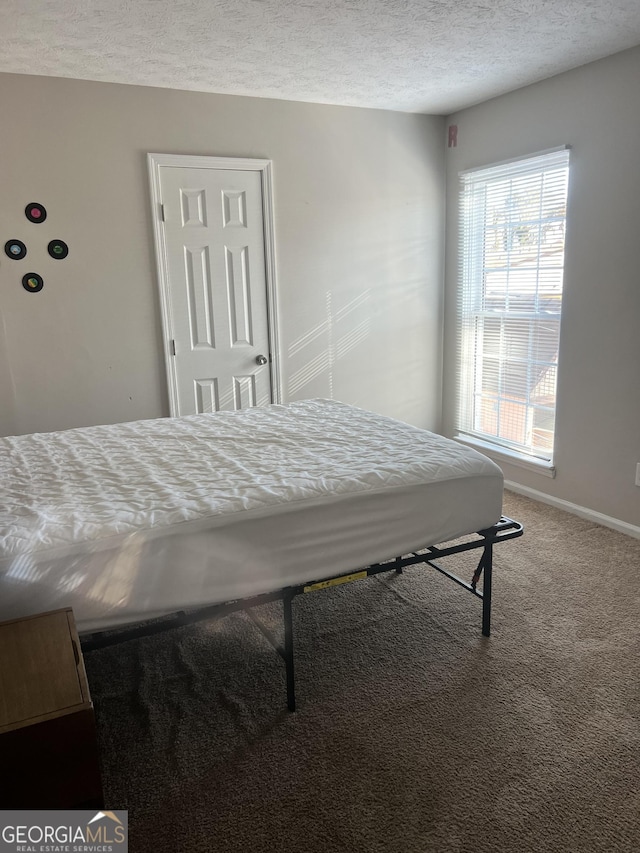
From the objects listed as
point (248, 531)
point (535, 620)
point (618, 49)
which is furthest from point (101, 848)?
point (618, 49)

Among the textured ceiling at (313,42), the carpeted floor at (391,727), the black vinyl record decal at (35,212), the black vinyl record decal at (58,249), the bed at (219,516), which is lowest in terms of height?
the carpeted floor at (391,727)

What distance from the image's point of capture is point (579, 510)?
3.91 metres

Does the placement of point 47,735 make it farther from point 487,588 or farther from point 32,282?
point 32,282

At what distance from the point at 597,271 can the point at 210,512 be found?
2824 mm

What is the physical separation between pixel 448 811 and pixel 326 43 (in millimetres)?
3313

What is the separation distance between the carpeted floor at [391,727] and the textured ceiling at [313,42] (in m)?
2.64

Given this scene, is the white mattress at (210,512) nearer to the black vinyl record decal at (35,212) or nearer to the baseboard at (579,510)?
the black vinyl record decal at (35,212)

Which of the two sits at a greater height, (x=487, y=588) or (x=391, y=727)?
(x=487, y=588)

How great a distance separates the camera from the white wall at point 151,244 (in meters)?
3.63

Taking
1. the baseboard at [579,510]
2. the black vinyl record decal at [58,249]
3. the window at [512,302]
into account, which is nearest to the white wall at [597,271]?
the baseboard at [579,510]

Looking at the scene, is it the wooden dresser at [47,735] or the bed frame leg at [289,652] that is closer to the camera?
the wooden dresser at [47,735]

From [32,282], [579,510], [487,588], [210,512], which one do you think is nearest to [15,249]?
[32,282]

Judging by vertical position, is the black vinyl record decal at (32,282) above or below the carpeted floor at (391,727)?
above

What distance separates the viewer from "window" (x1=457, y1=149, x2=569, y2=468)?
13.0 ft
